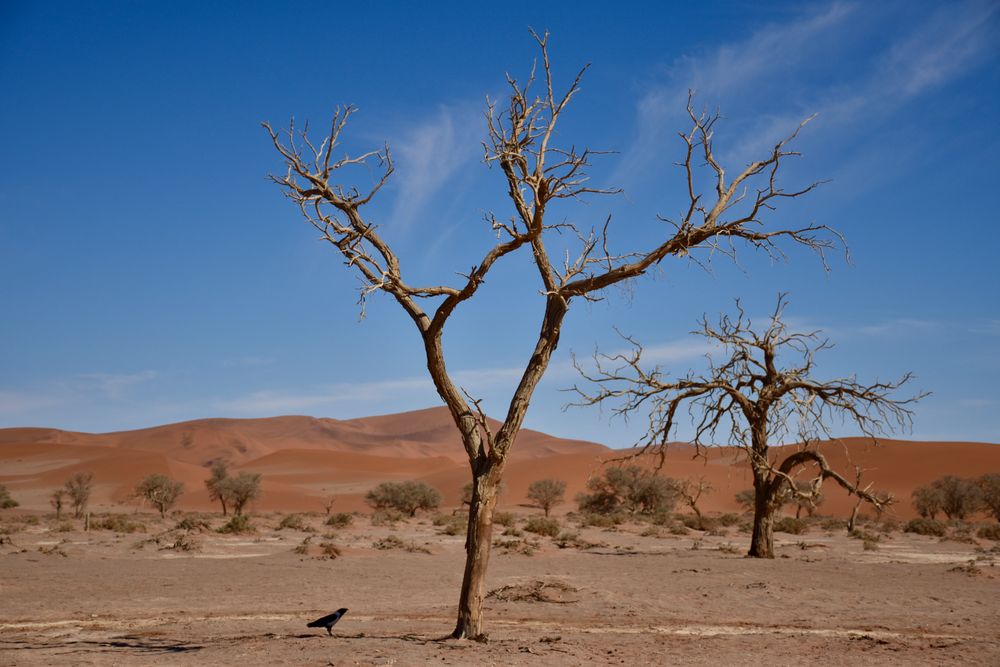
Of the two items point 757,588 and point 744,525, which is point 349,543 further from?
point 744,525

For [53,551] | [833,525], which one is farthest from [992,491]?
[53,551]

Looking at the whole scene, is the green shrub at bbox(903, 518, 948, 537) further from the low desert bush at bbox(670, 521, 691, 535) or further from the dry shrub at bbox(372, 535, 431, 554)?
the dry shrub at bbox(372, 535, 431, 554)

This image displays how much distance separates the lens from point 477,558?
9.15 metres

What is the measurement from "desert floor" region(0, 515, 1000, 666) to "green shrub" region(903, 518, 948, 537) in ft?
17.7

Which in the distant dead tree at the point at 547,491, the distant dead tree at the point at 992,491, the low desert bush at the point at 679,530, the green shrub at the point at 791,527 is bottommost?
the low desert bush at the point at 679,530

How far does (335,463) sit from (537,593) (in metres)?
96.6

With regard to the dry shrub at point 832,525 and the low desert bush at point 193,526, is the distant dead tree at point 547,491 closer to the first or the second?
the dry shrub at point 832,525

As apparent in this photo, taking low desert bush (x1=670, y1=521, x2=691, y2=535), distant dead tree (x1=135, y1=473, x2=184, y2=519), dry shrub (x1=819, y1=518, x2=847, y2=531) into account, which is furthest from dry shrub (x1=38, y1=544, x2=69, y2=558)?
dry shrub (x1=819, y1=518, x2=847, y2=531)

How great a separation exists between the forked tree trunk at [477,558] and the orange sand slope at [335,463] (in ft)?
35.8

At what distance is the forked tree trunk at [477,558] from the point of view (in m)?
9.16

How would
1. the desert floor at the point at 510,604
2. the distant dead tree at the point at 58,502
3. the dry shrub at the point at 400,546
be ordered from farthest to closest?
the distant dead tree at the point at 58,502 < the dry shrub at the point at 400,546 < the desert floor at the point at 510,604

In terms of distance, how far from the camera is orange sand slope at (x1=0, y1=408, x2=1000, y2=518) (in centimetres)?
6888

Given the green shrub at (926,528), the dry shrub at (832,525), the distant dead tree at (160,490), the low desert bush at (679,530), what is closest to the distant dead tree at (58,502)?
the distant dead tree at (160,490)

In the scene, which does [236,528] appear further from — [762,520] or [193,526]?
[762,520]
